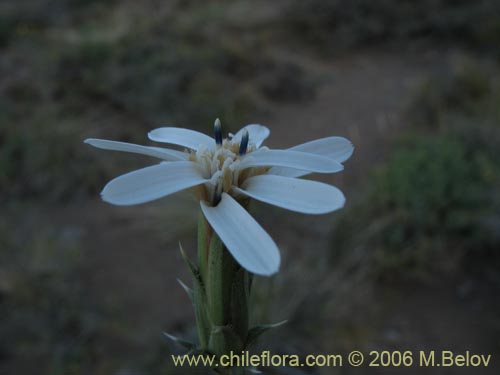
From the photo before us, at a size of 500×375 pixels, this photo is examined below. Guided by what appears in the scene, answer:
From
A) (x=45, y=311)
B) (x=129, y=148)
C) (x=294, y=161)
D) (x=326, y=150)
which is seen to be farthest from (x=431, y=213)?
(x=129, y=148)

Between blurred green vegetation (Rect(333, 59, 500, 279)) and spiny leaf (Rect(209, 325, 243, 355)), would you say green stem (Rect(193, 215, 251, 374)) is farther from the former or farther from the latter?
blurred green vegetation (Rect(333, 59, 500, 279))

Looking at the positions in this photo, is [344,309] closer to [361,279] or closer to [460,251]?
[361,279]

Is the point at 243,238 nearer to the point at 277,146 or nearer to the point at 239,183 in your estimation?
the point at 239,183

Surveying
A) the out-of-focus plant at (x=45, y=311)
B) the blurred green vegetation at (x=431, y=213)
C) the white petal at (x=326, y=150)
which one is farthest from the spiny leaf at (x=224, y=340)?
the blurred green vegetation at (x=431, y=213)

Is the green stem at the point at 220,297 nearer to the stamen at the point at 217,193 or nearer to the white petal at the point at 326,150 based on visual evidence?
the stamen at the point at 217,193

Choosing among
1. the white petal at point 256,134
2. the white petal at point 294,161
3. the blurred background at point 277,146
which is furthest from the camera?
the blurred background at point 277,146

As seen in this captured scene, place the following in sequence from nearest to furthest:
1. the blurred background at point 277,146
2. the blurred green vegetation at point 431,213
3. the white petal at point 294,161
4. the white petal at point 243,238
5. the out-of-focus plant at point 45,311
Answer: the white petal at point 243,238 < the white petal at point 294,161 < the out-of-focus plant at point 45,311 < the blurred background at point 277,146 < the blurred green vegetation at point 431,213

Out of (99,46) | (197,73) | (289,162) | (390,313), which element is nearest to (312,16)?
(197,73)
